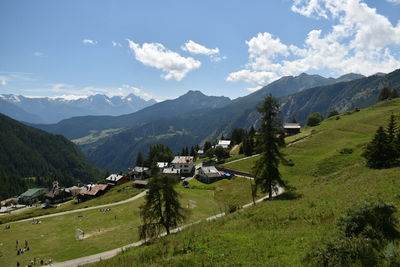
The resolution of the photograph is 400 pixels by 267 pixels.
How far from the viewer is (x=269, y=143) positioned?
35281 millimetres

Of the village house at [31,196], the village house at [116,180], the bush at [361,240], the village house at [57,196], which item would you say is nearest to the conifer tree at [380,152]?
the bush at [361,240]

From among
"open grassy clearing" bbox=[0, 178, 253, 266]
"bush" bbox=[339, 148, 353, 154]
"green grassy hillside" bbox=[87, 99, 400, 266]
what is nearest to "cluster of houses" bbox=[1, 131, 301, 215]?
"open grassy clearing" bbox=[0, 178, 253, 266]

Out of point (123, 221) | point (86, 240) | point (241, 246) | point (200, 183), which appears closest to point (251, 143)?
point (200, 183)

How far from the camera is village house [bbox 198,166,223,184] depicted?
81250mm

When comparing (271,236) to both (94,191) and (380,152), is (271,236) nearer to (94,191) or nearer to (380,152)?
(380,152)

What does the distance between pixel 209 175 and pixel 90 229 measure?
137 feet

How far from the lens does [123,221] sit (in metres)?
54.9

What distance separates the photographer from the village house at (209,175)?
8125 cm

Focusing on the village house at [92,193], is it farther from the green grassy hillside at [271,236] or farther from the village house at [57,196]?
the green grassy hillside at [271,236]

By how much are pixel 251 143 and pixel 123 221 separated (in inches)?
2412

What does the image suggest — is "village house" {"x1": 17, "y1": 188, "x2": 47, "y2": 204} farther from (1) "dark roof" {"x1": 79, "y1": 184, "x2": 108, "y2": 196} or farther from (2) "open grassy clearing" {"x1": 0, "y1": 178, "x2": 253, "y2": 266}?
(2) "open grassy clearing" {"x1": 0, "y1": 178, "x2": 253, "y2": 266}

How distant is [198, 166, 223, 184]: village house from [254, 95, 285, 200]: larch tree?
44.6 meters

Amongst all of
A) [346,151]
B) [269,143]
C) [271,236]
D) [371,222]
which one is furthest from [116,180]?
[371,222]

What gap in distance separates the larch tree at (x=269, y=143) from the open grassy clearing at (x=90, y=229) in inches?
672
